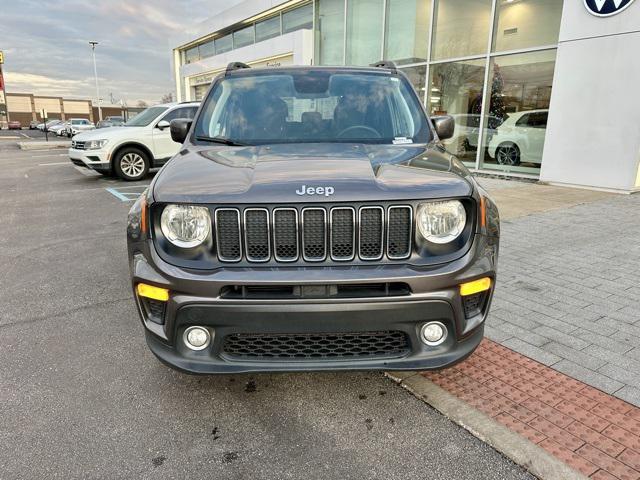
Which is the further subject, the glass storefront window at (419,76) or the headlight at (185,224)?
the glass storefront window at (419,76)

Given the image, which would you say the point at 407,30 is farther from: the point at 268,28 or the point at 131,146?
the point at 268,28

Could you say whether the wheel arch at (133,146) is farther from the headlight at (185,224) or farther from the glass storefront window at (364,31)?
the headlight at (185,224)

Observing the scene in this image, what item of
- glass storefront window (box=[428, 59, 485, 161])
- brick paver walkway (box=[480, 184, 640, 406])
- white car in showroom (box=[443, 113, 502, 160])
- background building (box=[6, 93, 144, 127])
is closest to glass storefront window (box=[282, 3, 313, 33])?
glass storefront window (box=[428, 59, 485, 161])

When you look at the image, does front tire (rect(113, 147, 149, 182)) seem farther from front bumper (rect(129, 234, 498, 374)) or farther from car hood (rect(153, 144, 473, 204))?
front bumper (rect(129, 234, 498, 374))

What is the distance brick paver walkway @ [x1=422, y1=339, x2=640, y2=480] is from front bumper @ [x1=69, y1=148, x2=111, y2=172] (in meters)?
10.1

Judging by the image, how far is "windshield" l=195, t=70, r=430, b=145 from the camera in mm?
3248

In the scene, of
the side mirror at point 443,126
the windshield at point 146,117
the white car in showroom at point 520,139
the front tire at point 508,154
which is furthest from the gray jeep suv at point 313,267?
the windshield at point 146,117

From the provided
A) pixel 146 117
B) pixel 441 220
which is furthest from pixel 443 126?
pixel 146 117

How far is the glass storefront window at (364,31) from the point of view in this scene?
48.2 feet

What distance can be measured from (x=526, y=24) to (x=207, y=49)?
23228 millimetres

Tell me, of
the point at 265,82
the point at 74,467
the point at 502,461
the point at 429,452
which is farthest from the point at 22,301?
the point at 502,461

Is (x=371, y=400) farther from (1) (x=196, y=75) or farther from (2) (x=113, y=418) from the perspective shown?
(1) (x=196, y=75)

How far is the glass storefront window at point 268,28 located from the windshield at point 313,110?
18.6 metres

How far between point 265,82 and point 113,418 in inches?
102
